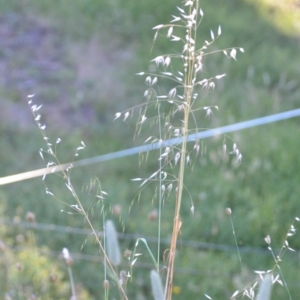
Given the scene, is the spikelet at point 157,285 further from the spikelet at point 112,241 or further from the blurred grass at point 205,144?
the blurred grass at point 205,144

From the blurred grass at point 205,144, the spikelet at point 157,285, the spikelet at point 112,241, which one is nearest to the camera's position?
the spikelet at point 157,285

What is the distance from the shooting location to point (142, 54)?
6.64 metres

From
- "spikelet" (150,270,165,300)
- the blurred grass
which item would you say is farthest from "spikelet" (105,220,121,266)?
the blurred grass

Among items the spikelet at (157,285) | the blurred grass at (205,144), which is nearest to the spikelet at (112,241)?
the spikelet at (157,285)

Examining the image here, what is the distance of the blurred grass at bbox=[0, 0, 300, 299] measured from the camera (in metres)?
4.65

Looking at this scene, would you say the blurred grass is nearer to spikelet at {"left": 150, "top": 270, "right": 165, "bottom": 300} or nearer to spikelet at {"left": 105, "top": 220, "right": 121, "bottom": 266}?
spikelet at {"left": 105, "top": 220, "right": 121, "bottom": 266}

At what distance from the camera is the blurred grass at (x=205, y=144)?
465 centimetres

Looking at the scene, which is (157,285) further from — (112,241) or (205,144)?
(205,144)

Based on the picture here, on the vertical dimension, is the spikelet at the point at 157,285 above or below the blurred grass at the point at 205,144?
above

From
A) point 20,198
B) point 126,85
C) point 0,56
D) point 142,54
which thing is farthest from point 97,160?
point 0,56

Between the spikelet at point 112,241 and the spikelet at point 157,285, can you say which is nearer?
the spikelet at point 157,285

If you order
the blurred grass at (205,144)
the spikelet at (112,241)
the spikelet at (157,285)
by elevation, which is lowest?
the blurred grass at (205,144)

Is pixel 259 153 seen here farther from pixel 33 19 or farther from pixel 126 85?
pixel 33 19

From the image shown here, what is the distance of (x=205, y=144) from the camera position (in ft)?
14.4
